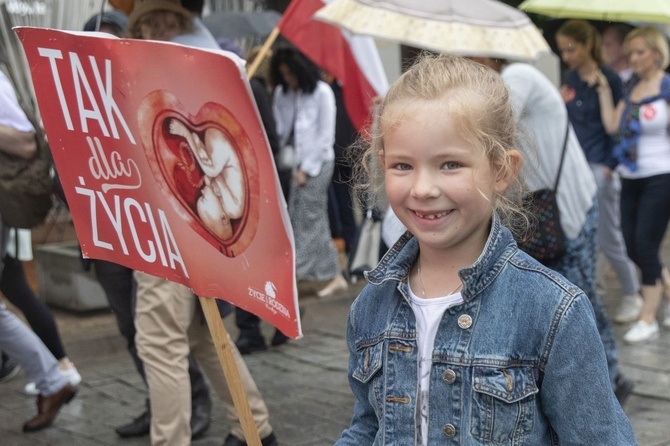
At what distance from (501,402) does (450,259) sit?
30 centimetres

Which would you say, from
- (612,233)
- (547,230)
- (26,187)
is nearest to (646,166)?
(612,233)

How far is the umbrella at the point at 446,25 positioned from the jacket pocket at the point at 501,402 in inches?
124

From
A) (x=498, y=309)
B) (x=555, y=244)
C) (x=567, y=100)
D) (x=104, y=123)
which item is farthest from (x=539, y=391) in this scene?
(x=567, y=100)

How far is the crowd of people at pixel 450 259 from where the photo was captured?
6.54 ft

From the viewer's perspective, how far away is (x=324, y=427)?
523cm

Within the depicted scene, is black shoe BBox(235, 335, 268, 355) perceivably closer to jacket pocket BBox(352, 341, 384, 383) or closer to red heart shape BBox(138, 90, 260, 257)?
red heart shape BBox(138, 90, 260, 257)

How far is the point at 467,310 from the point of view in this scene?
2041 millimetres

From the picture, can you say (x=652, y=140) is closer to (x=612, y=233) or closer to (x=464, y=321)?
(x=612, y=233)

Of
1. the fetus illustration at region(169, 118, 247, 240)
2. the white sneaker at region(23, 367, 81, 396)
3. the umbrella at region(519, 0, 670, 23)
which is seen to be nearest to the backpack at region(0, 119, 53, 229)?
the white sneaker at region(23, 367, 81, 396)

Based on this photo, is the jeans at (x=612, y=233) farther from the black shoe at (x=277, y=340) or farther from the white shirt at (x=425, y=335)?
the white shirt at (x=425, y=335)

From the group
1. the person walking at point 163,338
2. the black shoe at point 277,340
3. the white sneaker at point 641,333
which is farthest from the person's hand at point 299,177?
the person walking at point 163,338

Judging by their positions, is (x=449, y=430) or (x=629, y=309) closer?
(x=449, y=430)

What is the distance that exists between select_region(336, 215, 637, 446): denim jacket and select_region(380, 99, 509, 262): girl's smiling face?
8 centimetres

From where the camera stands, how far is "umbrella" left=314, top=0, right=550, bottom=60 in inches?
201
